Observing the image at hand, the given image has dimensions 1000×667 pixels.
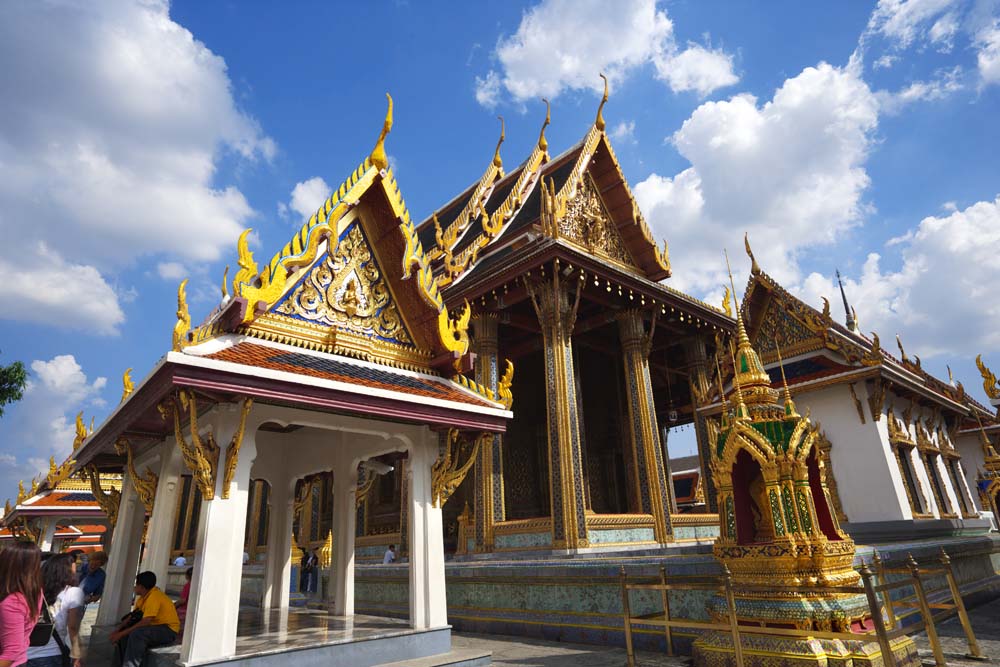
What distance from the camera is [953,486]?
14719 mm

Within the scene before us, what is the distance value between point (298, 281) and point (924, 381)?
16933mm

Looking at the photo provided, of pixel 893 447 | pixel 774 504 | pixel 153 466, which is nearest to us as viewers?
pixel 774 504

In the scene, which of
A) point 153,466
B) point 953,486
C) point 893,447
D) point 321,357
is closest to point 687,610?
point 321,357

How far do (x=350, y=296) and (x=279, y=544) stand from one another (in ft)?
12.6

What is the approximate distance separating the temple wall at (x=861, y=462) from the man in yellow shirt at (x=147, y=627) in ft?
41.5

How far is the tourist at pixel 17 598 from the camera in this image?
262cm

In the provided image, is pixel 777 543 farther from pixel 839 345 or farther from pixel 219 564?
pixel 839 345

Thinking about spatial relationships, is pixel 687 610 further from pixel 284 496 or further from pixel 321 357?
pixel 284 496

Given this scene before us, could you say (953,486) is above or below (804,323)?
below

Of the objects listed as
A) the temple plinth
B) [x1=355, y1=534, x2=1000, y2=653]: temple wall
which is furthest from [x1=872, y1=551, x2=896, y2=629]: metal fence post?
[x1=355, y1=534, x2=1000, y2=653]: temple wall

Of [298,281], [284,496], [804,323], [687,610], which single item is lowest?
[687,610]

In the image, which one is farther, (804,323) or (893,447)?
(804,323)

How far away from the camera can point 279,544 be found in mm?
7453

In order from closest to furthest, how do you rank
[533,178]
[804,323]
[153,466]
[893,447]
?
1. [153,466]
2. [893,447]
3. [804,323]
4. [533,178]
